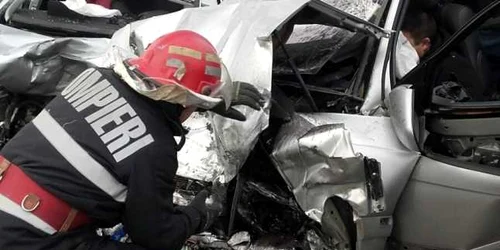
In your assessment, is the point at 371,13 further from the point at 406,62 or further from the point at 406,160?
the point at 406,160

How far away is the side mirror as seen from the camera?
2926mm

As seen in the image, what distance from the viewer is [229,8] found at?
3.50 meters

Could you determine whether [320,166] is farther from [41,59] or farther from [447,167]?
[41,59]

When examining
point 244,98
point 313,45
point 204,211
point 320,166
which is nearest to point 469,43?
point 313,45

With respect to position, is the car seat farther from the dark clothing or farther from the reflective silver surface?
the dark clothing

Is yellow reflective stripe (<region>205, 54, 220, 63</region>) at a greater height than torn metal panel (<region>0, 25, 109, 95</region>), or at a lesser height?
greater

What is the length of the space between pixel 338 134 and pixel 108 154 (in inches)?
42.6

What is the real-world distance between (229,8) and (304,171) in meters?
0.98

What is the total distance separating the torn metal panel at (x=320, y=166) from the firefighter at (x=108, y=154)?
707mm

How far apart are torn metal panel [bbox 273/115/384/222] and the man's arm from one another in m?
0.74

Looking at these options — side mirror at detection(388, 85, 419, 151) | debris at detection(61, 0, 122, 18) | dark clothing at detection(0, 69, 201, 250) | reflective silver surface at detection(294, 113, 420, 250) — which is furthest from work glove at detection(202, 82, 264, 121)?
debris at detection(61, 0, 122, 18)

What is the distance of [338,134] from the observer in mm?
2885

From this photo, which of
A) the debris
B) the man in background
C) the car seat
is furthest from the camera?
the debris

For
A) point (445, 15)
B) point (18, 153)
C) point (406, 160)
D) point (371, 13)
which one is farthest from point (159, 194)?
point (445, 15)
